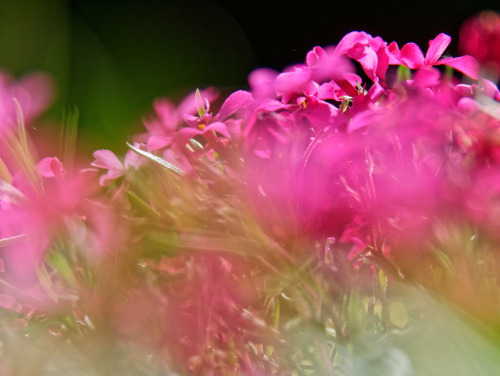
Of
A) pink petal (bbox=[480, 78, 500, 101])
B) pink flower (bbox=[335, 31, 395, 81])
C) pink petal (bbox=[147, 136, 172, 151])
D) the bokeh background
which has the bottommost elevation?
the bokeh background

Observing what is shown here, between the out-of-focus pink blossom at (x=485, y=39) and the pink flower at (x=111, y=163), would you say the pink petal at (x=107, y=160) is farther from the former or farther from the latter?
the out-of-focus pink blossom at (x=485, y=39)

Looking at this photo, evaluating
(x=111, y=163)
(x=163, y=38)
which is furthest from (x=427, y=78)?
(x=163, y=38)

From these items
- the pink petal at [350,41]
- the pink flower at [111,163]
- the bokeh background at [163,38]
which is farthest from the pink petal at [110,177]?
the bokeh background at [163,38]

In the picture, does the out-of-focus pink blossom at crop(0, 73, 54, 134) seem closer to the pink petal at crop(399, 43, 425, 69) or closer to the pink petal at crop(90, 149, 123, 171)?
the pink petal at crop(90, 149, 123, 171)

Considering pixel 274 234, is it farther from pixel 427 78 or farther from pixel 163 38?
pixel 163 38

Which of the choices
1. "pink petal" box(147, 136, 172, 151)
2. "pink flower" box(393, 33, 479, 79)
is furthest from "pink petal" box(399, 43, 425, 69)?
"pink petal" box(147, 136, 172, 151)

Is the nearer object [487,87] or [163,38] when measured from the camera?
[487,87]
